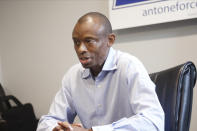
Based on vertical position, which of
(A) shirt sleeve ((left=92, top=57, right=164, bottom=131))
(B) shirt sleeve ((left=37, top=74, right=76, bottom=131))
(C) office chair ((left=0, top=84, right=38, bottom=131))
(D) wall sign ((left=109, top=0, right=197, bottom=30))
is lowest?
(C) office chair ((left=0, top=84, right=38, bottom=131))

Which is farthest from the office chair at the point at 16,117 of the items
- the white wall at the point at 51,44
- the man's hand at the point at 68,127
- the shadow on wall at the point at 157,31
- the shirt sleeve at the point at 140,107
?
the shirt sleeve at the point at 140,107

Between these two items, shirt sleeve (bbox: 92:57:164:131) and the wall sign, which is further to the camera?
the wall sign

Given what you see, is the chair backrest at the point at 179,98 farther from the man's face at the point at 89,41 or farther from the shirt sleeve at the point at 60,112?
the shirt sleeve at the point at 60,112

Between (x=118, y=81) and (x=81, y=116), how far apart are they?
0.26m

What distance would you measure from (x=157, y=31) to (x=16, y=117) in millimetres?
1493

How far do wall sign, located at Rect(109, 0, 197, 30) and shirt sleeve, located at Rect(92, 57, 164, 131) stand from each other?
0.80 metres

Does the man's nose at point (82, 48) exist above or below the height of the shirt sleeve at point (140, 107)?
above

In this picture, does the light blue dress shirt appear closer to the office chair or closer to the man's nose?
the man's nose

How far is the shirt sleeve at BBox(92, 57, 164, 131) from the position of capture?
839 millimetres

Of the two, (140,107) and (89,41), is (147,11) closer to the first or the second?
(89,41)

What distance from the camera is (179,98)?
0.90 meters

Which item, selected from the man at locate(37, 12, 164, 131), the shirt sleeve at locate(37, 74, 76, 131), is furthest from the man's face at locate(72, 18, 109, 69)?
the shirt sleeve at locate(37, 74, 76, 131)

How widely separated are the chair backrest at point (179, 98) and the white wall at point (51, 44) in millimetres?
797

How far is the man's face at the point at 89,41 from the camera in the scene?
958 millimetres
